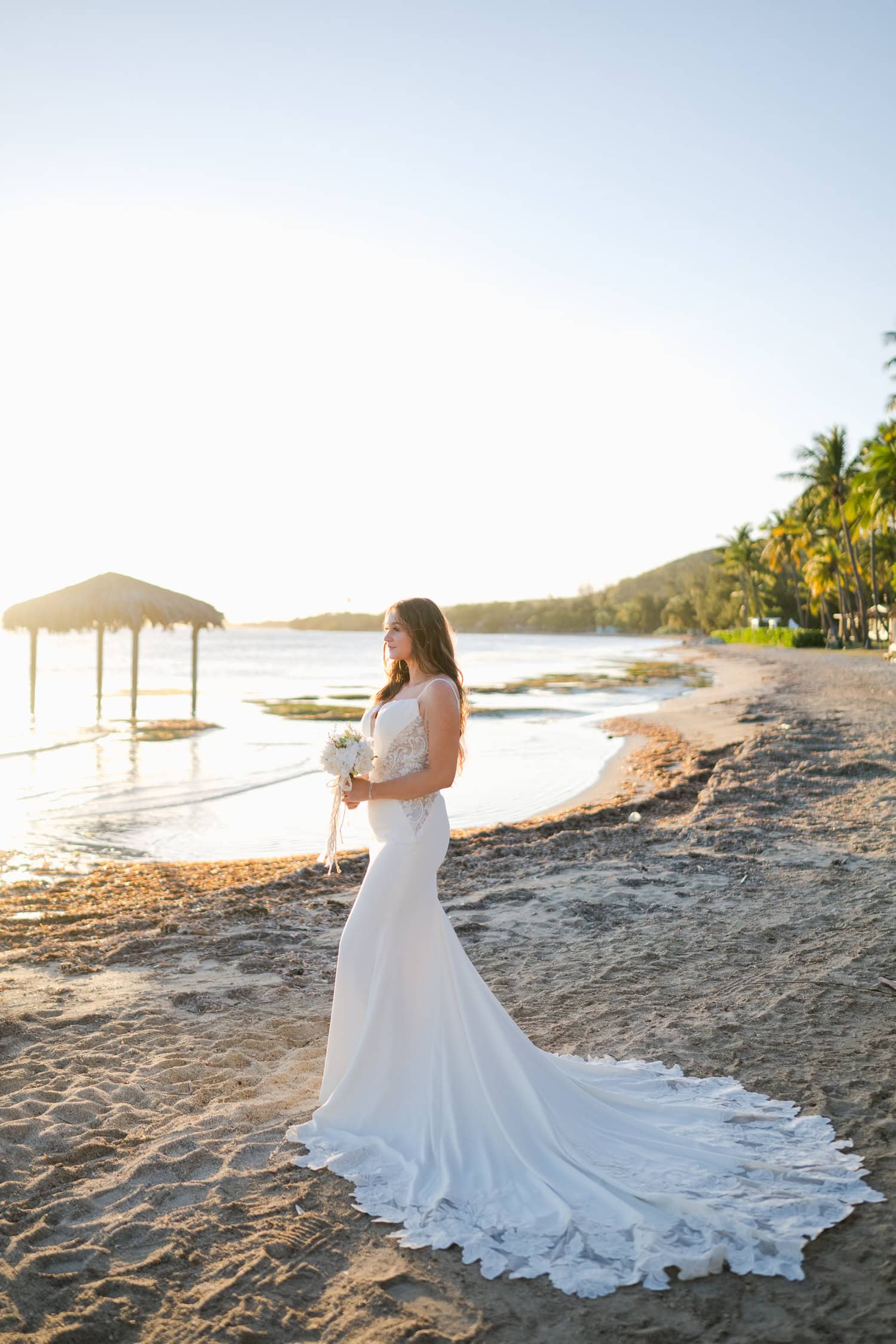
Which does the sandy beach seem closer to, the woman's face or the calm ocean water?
the calm ocean water

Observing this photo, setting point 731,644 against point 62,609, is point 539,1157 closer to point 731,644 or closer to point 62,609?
point 62,609

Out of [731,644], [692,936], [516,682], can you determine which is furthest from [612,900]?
[731,644]

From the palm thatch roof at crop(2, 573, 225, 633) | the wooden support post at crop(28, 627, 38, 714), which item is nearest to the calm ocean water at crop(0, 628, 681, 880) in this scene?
the wooden support post at crop(28, 627, 38, 714)

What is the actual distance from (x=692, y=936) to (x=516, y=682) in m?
35.2

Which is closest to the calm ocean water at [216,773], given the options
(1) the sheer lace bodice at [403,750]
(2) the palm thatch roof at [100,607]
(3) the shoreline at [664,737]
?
(3) the shoreline at [664,737]

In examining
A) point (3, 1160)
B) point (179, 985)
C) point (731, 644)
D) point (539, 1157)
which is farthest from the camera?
point (731, 644)

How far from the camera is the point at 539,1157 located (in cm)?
314

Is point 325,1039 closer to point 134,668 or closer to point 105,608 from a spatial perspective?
point 105,608

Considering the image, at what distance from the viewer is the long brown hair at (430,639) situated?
3529 mm

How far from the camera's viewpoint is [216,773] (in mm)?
15805

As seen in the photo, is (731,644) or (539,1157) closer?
(539,1157)

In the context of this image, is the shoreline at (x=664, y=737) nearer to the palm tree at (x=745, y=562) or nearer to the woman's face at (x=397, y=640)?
the woman's face at (x=397, y=640)

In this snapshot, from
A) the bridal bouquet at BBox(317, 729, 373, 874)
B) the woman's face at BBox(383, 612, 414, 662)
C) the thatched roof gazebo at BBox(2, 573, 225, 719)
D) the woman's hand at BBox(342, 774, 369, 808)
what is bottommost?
the woman's hand at BBox(342, 774, 369, 808)

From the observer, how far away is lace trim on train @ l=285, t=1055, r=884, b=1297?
2646 mm
